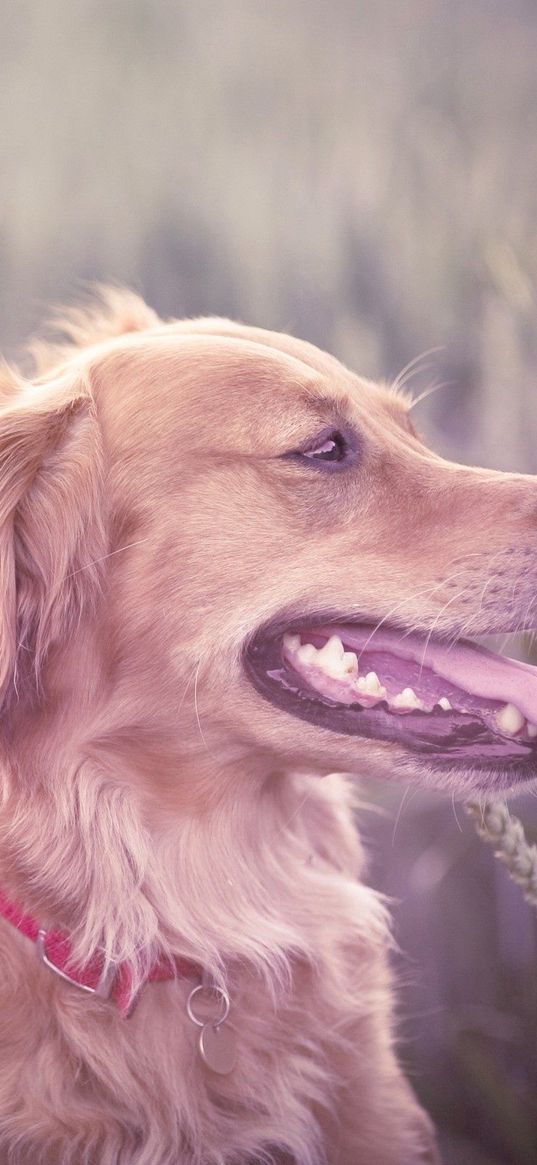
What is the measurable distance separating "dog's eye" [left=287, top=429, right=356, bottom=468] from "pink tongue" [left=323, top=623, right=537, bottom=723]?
223 mm

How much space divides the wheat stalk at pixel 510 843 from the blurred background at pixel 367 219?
0.28m

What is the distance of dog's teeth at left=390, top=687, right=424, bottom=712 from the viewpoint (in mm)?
1222

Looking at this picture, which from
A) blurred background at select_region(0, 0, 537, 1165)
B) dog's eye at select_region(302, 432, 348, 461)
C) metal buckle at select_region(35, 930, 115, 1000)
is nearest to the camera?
metal buckle at select_region(35, 930, 115, 1000)

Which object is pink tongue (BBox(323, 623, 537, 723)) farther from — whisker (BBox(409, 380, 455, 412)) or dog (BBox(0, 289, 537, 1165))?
whisker (BBox(409, 380, 455, 412))

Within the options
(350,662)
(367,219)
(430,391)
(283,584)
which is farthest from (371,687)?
(367,219)

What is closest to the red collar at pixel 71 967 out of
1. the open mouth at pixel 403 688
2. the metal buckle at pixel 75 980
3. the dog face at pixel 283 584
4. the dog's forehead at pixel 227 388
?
the metal buckle at pixel 75 980

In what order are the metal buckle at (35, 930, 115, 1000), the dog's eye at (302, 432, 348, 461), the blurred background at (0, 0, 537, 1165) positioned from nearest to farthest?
the metal buckle at (35, 930, 115, 1000), the dog's eye at (302, 432, 348, 461), the blurred background at (0, 0, 537, 1165)

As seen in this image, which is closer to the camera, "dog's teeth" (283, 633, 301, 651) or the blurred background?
"dog's teeth" (283, 633, 301, 651)

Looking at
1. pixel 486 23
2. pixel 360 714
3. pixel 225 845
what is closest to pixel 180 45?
pixel 486 23

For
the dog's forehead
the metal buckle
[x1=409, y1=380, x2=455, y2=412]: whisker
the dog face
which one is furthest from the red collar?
[x1=409, y1=380, x2=455, y2=412]: whisker

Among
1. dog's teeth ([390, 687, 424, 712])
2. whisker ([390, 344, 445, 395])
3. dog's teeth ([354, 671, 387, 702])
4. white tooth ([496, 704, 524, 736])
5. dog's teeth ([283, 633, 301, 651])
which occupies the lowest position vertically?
white tooth ([496, 704, 524, 736])

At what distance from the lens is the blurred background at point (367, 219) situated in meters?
1.52

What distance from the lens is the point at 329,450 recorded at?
4.30ft

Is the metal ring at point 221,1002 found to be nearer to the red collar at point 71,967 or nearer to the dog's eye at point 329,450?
the red collar at point 71,967
